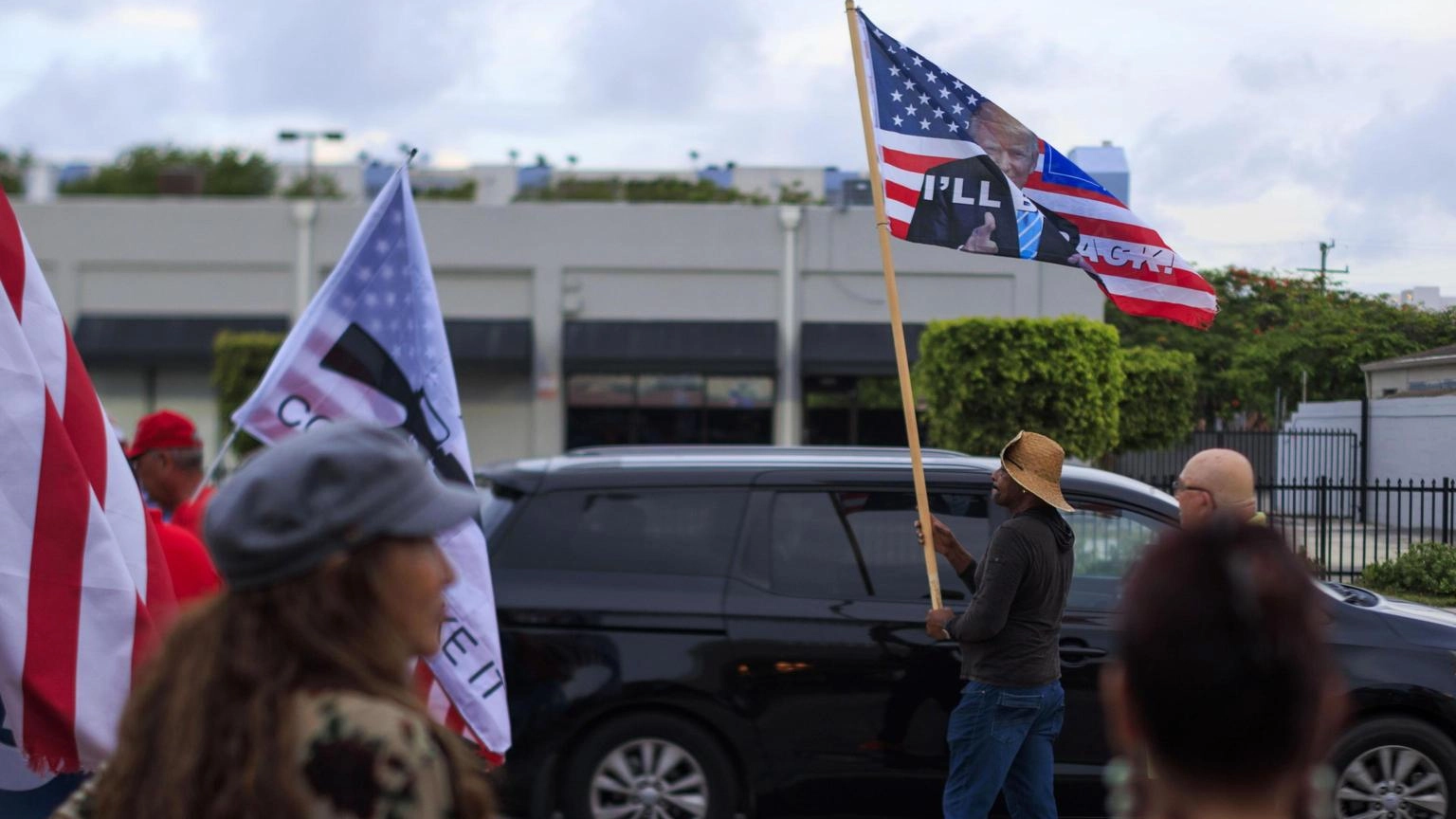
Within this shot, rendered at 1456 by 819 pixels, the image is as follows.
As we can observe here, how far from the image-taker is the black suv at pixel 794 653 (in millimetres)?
5992

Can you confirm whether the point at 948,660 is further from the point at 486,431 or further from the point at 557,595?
the point at 486,431

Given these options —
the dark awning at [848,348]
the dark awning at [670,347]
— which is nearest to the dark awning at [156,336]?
the dark awning at [670,347]

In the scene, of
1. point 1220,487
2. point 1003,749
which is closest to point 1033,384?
point 1003,749

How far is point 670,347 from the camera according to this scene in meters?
29.2

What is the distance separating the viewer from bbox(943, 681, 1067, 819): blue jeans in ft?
16.2

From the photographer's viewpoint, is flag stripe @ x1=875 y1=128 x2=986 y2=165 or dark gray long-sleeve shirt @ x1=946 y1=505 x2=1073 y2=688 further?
flag stripe @ x1=875 y1=128 x2=986 y2=165

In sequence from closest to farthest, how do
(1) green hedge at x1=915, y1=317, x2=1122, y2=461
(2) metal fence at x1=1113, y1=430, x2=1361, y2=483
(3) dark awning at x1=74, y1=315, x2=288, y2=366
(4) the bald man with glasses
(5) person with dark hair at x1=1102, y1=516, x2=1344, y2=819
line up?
(5) person with dark hair at x1=1102, y1=516, x2=1344, y2=819 < (4) the bald man with glasses < (2) metal fence at x1=1113, y1=430, x2=1361, y2=483 < (1) green hedge at x1=915, y1=317, x2=1122, y2=461 < (3) dark awning at x1=74, y1=315, x2=288, y2=366

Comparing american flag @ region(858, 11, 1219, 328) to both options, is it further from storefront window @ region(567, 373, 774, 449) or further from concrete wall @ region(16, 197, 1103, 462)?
storefront window @ region(567, 373, 774, 449)

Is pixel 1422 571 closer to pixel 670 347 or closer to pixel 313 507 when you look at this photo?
pixel 313 507

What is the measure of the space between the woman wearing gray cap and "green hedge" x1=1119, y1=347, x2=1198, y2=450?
47.4 feet

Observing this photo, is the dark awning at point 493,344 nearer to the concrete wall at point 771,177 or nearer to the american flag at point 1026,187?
the concrete wall at point 771,177

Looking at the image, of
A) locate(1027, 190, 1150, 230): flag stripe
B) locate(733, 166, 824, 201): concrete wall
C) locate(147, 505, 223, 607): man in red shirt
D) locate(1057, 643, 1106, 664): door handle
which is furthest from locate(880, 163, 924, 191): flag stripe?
locate(733, 166, 824, 201): concrete wall

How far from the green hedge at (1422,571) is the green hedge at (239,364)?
78.1 ft

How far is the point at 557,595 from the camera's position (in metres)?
6.21
